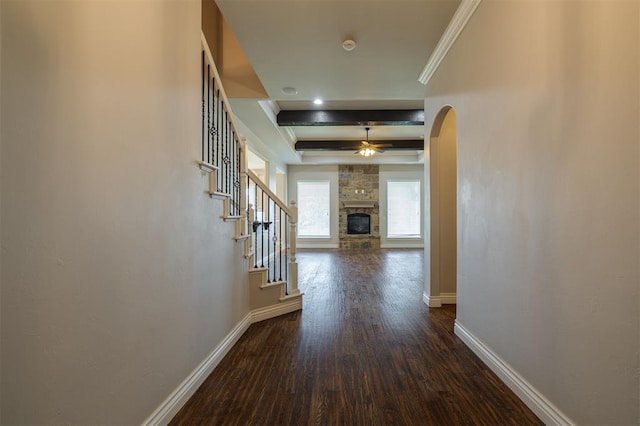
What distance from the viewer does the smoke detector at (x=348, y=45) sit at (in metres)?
2.75

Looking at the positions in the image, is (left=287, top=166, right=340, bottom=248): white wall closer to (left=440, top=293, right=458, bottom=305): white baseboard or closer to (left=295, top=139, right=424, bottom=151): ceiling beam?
(left=295, top=139, right=424, bottom=151): ceiling beam

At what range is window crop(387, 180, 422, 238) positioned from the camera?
385 inches

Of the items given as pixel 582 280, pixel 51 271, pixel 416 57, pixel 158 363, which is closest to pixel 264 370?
pixel 158 363

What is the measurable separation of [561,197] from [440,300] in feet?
7.79

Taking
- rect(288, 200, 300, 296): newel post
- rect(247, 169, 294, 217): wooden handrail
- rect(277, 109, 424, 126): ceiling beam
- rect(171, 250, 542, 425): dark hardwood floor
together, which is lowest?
rect(171, 250, 542, 425): dark hardwood floor

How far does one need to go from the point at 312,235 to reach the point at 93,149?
28.4ft

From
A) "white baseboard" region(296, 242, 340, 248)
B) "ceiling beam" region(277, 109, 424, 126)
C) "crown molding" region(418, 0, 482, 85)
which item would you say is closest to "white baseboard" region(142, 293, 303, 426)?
"crown molding" region(418, 0, 482, 85)

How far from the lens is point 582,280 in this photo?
1.34 m

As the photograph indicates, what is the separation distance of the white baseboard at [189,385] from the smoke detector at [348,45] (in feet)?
9.50

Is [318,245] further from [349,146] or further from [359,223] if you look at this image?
[349,146]

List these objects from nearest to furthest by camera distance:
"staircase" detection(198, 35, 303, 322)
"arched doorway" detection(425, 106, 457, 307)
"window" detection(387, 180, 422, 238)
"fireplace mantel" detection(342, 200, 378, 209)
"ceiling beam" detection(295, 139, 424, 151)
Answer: "staircase" detection(198, 35, 303, 322) < "arched doorway" detection(425, 106, 457, 307) < "ceiling beam" detection(295, 139, 424, 151) < "fireplace mantel" detection(342, 200, 378, 209) < "window" detection(387, 180, 422, 238)

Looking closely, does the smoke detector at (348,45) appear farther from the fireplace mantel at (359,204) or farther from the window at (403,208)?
the window at (403,208)

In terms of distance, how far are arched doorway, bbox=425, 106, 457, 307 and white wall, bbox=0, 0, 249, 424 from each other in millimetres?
2719

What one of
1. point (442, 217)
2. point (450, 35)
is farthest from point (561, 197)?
point (442, 217)
